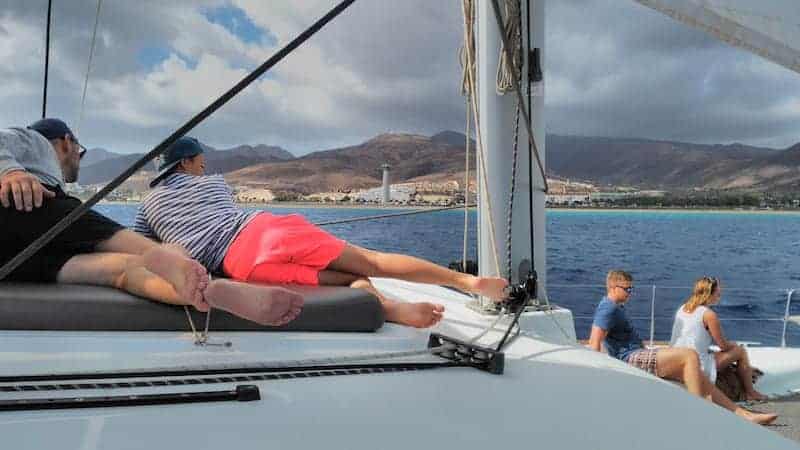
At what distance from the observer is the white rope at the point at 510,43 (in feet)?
6.93

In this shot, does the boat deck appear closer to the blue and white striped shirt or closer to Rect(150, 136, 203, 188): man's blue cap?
the blue and white striped shirt

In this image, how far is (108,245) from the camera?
5.05ft

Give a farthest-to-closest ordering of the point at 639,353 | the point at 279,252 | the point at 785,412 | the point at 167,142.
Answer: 1. the point at 785,412
2. the point at 639,353
3. the point at 279,252
4. the point at 167,142

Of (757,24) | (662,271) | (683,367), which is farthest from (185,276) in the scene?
(662,271)

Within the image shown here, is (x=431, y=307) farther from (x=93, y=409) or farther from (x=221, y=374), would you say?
(x=93, y=409)

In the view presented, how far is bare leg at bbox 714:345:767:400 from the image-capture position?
346cm

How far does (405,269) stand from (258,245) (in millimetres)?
417

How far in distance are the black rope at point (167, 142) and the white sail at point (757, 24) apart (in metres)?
0.88

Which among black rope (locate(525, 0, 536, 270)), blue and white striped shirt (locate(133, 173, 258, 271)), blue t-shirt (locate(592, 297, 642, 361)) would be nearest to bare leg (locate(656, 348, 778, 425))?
blue t-shirt (locate(592, 297, 642, 361))

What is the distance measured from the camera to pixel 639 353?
289cm

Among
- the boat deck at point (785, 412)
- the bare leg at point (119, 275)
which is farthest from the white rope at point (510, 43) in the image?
the boat deck at point (785, 412)

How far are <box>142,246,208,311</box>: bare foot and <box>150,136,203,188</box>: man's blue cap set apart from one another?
0.65 m

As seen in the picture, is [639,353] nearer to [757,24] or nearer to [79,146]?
[757,24]

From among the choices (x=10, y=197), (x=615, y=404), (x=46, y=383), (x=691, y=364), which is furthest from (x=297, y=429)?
(x=691, y=364)
